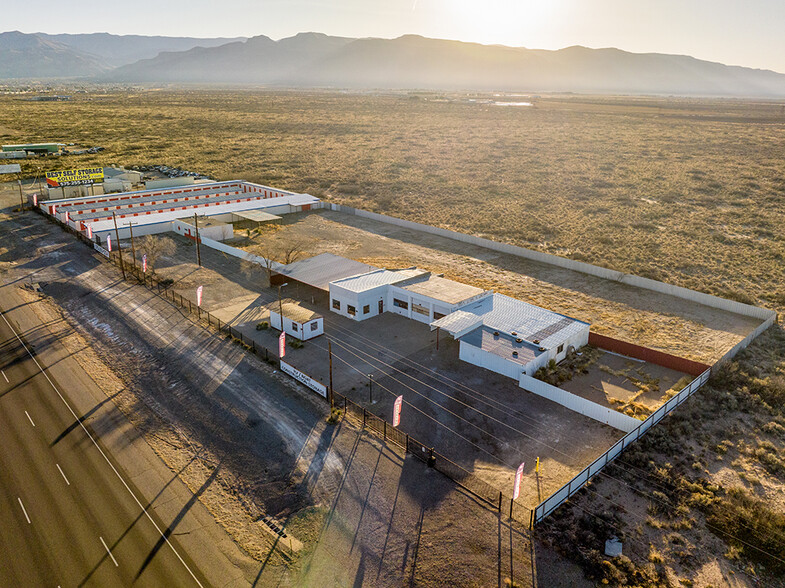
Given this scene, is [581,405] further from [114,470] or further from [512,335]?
[114,470]

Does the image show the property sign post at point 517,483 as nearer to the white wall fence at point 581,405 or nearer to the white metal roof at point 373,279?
the white wall fence at point 581,405

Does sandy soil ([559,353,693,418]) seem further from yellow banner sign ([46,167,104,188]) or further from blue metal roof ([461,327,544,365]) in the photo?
yellow banner sign ([46,167,104,188])

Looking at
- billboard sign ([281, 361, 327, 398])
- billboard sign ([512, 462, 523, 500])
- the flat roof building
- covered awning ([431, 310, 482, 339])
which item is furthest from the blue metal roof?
billboard sign ([512, 462, 523, 500])

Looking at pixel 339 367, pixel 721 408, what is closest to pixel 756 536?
pixel 721 408

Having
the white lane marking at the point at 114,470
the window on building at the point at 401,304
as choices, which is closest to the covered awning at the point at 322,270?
the window on building at the point at 401,304

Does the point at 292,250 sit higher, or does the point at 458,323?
the point at 458,323

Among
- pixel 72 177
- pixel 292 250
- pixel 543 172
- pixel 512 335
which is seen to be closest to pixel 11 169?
pixel 72 177

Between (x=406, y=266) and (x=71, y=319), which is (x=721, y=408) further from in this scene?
(x=71, y=319)
